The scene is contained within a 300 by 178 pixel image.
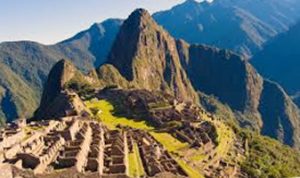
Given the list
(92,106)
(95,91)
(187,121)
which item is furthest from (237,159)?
(95,91)

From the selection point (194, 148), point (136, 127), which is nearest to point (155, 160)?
point (194, 148)

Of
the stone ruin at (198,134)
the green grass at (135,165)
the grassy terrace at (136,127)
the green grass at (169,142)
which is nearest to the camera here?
the green grass at (135,165)

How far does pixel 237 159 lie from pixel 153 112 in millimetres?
23069

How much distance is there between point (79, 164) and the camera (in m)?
56.8

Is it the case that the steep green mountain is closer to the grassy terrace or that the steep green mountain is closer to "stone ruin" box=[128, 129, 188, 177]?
the grassy terrace

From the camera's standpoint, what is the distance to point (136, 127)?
120625 mm

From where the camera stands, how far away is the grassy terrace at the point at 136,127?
73113mm

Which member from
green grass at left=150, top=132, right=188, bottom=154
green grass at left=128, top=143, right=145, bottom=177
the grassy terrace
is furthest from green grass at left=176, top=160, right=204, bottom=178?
green grass at left=150, top=132, right=188, bottom=154

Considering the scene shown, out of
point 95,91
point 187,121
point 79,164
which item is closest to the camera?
point 79,164

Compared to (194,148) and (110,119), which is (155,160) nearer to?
(194,148)

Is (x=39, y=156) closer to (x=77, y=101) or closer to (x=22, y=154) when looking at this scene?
(x=22, y=154)

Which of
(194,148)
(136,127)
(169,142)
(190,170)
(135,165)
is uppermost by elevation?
(135,165)

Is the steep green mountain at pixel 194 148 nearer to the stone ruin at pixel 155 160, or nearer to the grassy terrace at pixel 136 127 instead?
the grassy terrace at pixel 136 127

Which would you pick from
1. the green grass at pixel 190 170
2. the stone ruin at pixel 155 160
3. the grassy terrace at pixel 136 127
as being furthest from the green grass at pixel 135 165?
the green grass at pixel 190 170
